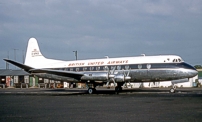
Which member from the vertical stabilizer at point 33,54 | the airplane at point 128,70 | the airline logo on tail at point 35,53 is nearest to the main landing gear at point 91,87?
the airplane at point 128,70

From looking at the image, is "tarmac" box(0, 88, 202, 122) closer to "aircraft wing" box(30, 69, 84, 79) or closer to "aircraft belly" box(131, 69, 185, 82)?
"aircraft belly" box(131, 69, 185, 82)

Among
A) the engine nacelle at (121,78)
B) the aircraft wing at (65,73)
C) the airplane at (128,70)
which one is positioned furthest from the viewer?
the aircraft wing at (65,73)

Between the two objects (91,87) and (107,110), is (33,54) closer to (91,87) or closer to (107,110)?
(91,87)

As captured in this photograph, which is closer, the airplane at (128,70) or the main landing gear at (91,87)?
the airplane at (128,70)

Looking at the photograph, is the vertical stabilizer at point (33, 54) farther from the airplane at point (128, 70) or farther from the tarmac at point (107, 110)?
the tarmac at point (107, 110)

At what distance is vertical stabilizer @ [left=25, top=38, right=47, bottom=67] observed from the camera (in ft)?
139

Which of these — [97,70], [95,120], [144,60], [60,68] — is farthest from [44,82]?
[95,120]

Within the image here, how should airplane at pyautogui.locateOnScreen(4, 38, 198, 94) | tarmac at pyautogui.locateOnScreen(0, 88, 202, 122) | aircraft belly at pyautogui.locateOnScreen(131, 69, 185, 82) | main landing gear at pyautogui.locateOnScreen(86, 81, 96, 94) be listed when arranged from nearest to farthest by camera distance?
tarmac at pyautogui.locateOnScreen(0, 88, 202, 122), aircraft belly at pyautogui.locateOnScreen(131, 69, 185, 82), airplane at pyautogui.locateOnScreen(4, 38, 198, 94), main landing gear at pyautogui.locateOnScreen(86, 81, 96, 94)

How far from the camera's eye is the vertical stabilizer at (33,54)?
4238 cm

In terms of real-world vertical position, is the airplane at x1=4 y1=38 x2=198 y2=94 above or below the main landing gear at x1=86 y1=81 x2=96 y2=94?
above

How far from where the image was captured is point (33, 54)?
4259 cm

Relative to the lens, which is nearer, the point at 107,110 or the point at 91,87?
the point at 107,110

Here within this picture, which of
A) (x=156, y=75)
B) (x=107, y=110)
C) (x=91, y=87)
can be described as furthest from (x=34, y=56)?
(x=107, y=110)

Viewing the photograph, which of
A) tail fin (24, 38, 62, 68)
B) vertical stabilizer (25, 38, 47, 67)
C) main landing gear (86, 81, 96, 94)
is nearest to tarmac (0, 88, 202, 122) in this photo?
main landing gear (86, 81, 96, 94)
